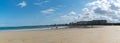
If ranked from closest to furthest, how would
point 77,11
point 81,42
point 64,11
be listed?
1. point 81,42
2. point 77,11
3. point 64,11

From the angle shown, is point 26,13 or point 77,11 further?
point 26,13

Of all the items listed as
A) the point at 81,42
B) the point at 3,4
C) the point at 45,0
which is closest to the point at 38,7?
the point at 45,0

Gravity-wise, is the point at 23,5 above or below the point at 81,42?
above

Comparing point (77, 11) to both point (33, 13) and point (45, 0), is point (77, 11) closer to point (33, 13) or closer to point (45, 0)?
point (45, 0)

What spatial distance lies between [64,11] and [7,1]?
9.75 ft

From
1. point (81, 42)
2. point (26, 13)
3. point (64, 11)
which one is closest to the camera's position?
point (81, 42)

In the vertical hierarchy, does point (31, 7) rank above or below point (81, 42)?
above

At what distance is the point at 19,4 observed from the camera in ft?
40.6

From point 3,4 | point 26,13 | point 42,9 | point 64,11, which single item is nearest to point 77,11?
point 64,11

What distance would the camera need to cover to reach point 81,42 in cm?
702

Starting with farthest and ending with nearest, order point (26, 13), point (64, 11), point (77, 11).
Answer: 1. point (26, 13)
2. point (64, 11)
3. point (77, 11)

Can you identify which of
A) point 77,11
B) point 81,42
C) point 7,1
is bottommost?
point 81,42

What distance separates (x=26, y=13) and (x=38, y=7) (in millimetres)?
755

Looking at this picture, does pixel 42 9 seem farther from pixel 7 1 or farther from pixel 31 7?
pixel 7 1
